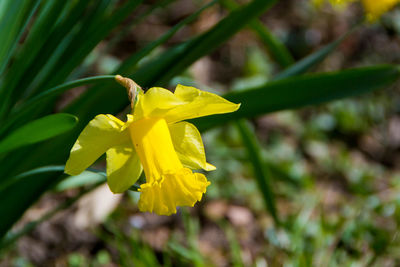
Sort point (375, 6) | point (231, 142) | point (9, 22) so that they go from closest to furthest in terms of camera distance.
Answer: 1. point (9, 22)
2. point (375, 6)
3. point (231, 142)

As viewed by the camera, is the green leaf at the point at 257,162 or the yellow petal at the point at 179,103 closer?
the yellow petal at the point at 179,103

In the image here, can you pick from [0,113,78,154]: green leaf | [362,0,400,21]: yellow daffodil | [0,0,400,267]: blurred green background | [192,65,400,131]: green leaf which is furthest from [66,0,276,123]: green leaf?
[362,0,400,21]: yellow daffodil

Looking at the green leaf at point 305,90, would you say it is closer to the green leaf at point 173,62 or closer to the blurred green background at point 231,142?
the blurred green background at point 231,142

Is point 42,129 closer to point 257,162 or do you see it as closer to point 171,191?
point 171,191

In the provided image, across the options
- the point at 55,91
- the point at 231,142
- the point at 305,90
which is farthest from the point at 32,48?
the point at 231,142

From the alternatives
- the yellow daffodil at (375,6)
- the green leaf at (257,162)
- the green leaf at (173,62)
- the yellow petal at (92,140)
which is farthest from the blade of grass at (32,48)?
the yellow daffodil at (375,6)

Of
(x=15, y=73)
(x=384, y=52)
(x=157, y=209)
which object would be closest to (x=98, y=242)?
(x=15, y=73)

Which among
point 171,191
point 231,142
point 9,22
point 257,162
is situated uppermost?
point 9,22

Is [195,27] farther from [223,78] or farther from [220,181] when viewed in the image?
[220,181]
